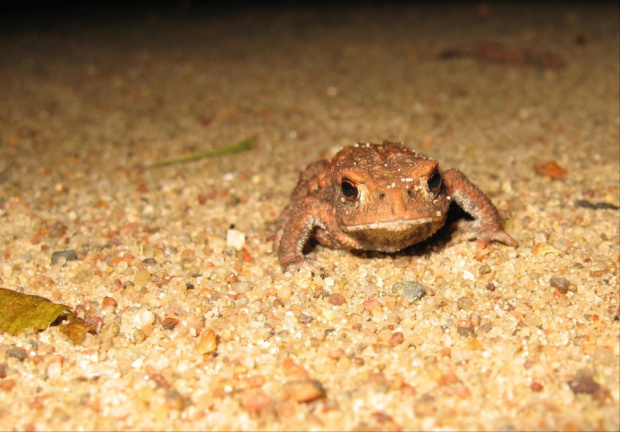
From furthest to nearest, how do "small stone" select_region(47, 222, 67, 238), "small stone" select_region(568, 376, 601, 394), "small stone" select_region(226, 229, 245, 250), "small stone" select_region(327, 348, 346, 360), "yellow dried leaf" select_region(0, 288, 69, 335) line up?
"small stone" select_region(47, 222, 67, 238) < "small stone" select_region(226, 229, 245, 250) < "yellow dried leaf" select_region(0, 288, 69, 335) < "small stone" select_region(327, 348, 346, 360) < "small stone" select_region(568, 376, 601, 394)

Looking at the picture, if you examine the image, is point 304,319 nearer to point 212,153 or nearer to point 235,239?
point 235,239

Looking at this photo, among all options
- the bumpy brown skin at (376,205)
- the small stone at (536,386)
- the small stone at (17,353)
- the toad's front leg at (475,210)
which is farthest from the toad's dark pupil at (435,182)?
the small stone at (17,353)

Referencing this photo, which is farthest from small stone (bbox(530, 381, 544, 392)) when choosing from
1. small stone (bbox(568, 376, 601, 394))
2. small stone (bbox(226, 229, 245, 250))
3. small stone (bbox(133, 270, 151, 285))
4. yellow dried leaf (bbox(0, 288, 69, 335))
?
yellow dried leaf (bbox(0, 288, 69, 335))

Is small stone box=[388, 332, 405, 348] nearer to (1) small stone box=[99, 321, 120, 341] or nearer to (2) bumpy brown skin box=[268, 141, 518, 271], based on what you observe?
(2) bumpy brown skin box=[268, 141, 518, 271]

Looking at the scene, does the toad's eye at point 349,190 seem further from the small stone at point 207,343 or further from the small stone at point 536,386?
the small stone at point 536,386

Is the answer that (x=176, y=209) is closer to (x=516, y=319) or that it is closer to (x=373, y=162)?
(x=373, y=162)
